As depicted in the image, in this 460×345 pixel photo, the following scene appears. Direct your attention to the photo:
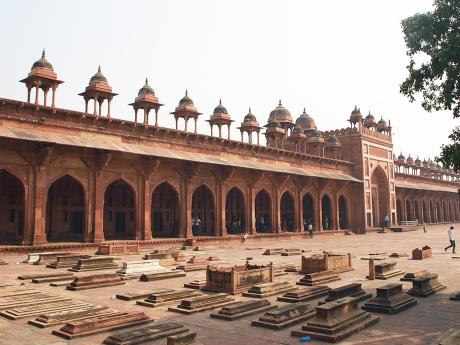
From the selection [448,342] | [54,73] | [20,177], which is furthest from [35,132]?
[448,342]

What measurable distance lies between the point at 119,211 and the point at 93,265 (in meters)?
12.0

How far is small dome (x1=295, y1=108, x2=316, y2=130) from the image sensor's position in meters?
44.2

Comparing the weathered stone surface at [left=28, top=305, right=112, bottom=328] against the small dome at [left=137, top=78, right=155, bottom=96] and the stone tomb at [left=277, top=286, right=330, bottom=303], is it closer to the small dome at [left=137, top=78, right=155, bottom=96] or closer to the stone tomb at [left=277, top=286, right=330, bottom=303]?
the stone tomb at [left=277, top=286, right=330, bottom=303]

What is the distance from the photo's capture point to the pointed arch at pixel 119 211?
24.3 meters

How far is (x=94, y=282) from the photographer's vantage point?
10.1 metres

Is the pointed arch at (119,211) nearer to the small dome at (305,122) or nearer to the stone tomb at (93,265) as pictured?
the stone tomb at (93,265)

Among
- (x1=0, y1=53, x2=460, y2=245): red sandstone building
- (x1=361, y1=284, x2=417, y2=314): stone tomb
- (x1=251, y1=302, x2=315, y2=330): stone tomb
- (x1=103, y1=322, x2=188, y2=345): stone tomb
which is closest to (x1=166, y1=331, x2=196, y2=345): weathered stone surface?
(x1=103, y1=322, x2=188, y2=345): stone tomb

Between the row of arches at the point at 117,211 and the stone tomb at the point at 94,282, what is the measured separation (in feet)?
30.5

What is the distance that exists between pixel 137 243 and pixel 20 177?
5.80m

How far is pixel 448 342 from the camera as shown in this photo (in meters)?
4.89

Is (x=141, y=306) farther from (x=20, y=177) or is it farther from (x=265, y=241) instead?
(x=265, y=241)

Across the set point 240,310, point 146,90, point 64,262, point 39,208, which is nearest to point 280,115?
point 146,90

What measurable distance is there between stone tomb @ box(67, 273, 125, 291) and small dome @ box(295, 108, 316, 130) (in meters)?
35.7

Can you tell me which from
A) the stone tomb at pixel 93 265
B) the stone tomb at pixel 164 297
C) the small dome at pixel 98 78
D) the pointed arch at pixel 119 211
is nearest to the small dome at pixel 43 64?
the small dome at pixel 98 78
